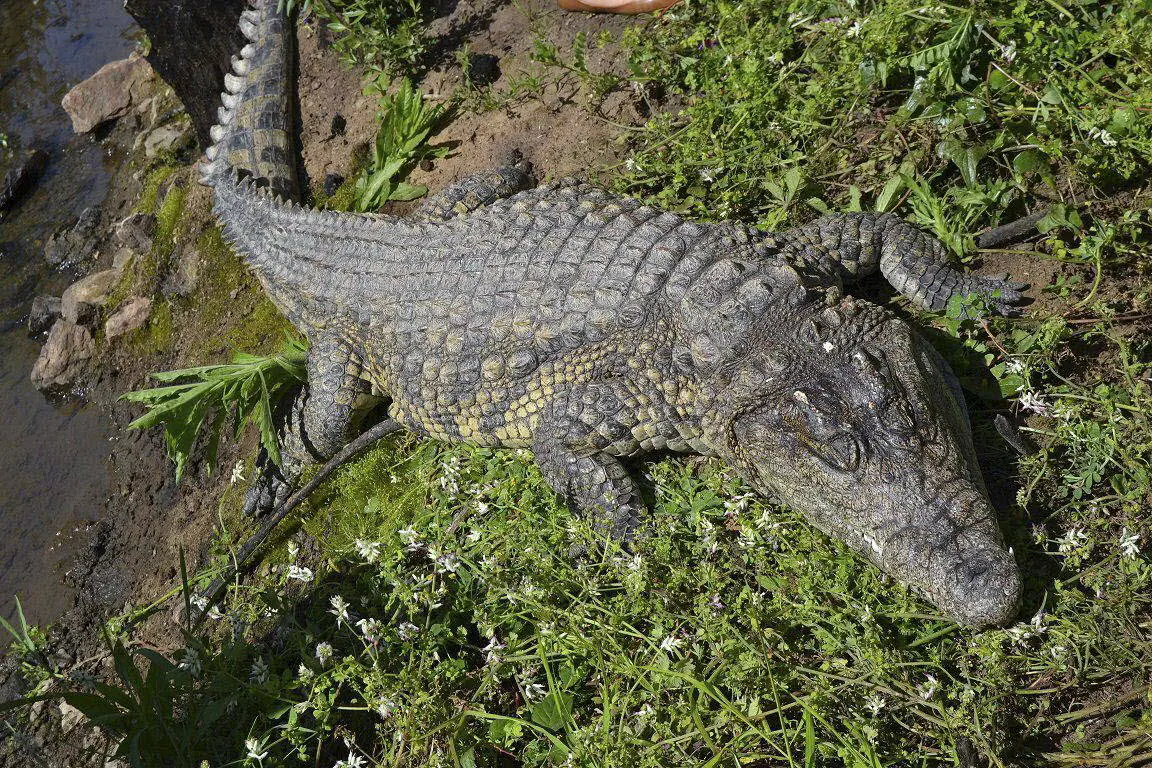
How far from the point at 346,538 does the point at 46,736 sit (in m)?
1.88

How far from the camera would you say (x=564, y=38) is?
548 centimetres

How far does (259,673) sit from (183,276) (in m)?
3.64

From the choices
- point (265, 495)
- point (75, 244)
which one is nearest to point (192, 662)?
point (265, 495)

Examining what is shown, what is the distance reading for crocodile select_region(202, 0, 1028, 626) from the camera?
111 inches

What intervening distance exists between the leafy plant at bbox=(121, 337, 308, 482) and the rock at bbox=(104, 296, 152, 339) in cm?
167

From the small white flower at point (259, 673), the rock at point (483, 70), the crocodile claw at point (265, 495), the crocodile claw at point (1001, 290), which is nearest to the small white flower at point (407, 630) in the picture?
the small white flower at point (259, 673)

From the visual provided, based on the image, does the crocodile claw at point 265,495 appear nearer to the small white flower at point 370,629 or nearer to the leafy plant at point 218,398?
the leafy plant at point 218,398

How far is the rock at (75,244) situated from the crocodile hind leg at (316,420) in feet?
10.8

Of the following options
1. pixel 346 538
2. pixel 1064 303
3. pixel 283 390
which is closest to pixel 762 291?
pixel 1064 303

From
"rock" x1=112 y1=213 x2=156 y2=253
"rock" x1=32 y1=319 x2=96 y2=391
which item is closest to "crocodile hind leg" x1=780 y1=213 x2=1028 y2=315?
"rock" x1=112 y1=213 x2=156 y2=253

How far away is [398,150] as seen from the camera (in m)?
5.45

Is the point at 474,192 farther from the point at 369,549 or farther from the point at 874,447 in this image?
the point at 874,447

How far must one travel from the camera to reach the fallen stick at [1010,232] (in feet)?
11.9

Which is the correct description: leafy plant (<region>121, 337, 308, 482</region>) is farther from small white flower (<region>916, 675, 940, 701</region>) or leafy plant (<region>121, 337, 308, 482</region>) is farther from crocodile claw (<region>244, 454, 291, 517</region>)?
small white flower (<region>916, 675, 940, 701</region>)
